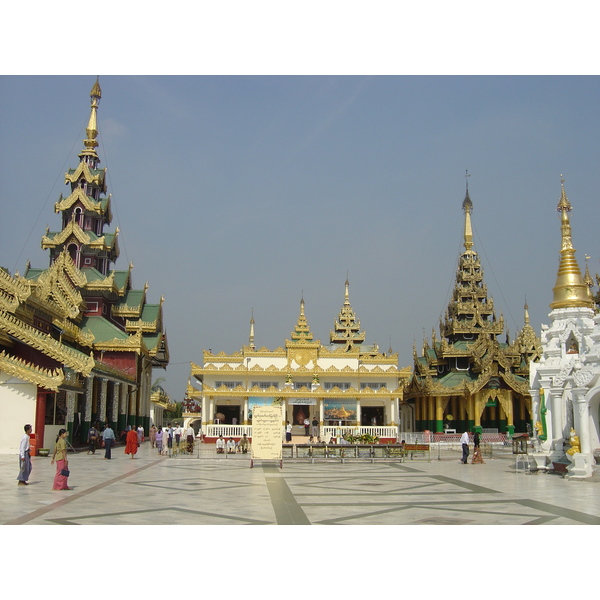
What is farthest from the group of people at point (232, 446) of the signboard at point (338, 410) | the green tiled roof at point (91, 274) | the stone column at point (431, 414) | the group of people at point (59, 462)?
the stone column at point (431, 414)

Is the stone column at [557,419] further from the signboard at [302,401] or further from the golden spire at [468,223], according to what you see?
the golden spire at [468,223]

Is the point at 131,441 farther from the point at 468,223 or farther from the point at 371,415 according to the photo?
the point at 468,223

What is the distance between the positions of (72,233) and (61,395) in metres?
Result: 17.5

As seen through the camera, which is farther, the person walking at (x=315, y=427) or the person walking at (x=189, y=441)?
the person walking at (x=315, y=427)

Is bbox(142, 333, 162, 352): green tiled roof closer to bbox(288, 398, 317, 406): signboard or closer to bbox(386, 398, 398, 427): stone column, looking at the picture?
bbox(288, 398, 317, 406): signboard

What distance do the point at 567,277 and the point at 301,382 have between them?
19155 mm

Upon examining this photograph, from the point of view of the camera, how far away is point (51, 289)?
32438 mm

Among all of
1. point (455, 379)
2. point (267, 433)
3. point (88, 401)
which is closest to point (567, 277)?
point (267, 433)

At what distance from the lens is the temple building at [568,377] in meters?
18.7

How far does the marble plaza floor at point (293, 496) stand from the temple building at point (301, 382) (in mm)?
17901

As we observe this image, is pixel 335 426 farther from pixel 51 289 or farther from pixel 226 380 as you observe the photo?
pixel 51 289

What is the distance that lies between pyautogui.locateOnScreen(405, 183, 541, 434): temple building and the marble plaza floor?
81.6 feet

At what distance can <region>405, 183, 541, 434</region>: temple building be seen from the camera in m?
46.1

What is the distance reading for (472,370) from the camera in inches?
→ 1890
